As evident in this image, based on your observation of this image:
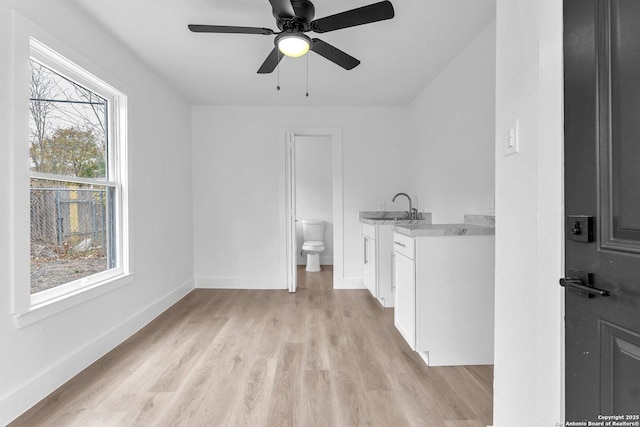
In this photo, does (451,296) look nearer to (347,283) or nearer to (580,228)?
(580,228)

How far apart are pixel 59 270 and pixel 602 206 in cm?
276

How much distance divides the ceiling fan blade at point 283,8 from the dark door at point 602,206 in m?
1.23

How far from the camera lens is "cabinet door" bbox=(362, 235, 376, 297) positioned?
366cm

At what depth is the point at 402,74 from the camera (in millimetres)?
3439

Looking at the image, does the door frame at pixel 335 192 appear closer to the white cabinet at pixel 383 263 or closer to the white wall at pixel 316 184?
the white cabinet at pixel 383 263

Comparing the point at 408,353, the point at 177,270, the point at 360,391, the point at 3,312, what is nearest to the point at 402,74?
the point at 408,353

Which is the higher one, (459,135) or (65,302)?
(459,135)

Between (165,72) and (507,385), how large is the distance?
3.63 m

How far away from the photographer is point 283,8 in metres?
1.80

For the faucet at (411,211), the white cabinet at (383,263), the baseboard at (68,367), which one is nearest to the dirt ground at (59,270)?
the baseboard at (68,367)

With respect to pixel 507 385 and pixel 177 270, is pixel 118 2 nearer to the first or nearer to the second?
pixel 177 270

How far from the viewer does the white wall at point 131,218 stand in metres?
1.73

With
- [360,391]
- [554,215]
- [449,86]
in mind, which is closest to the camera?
[554,215]

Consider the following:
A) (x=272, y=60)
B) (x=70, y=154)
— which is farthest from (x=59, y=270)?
(x=272, y=60)
